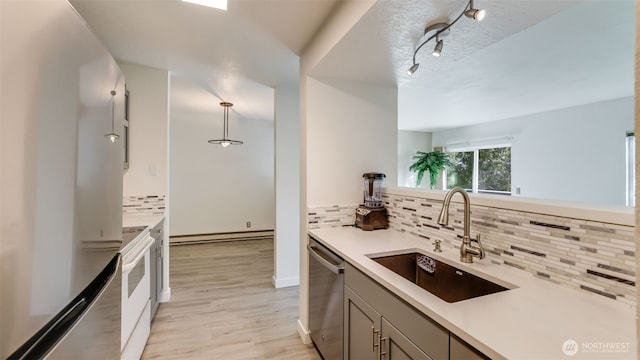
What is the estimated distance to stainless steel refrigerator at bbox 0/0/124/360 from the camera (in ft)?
1.73

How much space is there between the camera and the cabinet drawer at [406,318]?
0.86m

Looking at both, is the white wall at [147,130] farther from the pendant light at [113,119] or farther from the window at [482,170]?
the window at [482,170]

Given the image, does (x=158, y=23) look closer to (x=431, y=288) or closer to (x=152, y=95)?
(x=152, y=95)

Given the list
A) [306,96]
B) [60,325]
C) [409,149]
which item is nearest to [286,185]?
[306,96]

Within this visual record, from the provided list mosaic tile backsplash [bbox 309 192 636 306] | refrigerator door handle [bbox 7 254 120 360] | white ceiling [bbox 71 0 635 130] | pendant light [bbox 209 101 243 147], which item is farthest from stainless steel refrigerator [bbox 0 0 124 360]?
pendant light [bbox 209 101 243 147]

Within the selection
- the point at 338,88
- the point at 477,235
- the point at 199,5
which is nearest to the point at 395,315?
the point at 477,235

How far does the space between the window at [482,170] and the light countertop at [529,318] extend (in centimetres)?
553

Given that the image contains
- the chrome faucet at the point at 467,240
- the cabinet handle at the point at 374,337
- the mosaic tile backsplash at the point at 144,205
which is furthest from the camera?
the mosaic tile backsplash at the point at 144,205

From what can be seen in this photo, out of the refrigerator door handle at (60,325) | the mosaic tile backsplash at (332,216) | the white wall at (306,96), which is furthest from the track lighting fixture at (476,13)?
the refrigerator door handle at (60,325)

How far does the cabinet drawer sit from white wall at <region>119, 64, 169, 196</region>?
2.33 m

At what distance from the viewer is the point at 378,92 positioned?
2.31 metres

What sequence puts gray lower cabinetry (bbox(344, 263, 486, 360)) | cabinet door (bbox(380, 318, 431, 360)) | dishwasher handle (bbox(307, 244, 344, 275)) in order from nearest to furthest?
gray lower cabinetry (bbox(344, 263, 486, 360)) → cabinet door (bbox(380, 318, 431, 360)) → dishwasher handle (bbox(307, 244, 344, 275))

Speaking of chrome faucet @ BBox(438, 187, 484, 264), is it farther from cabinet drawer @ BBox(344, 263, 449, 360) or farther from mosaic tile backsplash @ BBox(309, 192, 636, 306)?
cabinet drawer @ BBox(344, 263, 449, 360)

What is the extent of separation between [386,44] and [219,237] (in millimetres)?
4959
